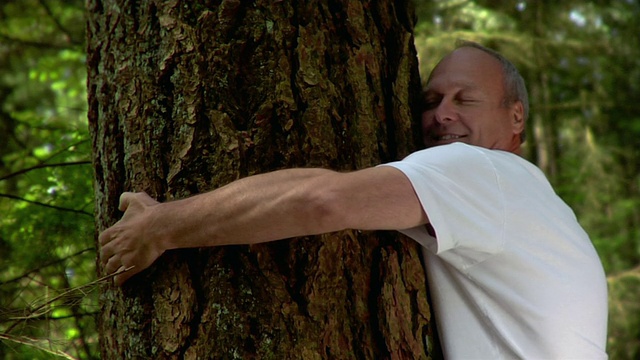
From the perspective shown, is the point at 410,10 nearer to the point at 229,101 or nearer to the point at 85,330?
the point at 229,101

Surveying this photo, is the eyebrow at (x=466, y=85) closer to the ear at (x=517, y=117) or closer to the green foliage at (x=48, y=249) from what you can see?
the ear at (x=517, y=117)

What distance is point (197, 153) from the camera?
2232 mm

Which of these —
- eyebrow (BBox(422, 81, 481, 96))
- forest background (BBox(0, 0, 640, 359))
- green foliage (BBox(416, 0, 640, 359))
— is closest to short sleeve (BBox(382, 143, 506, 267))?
eyebrow (BBox(422, 81, 481, 96))

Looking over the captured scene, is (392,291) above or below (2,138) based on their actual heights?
below

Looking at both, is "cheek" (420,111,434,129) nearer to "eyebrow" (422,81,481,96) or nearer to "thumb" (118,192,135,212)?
"eyebrow" (422,81,481,96)

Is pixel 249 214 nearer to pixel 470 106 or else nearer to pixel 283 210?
pixel 283 210

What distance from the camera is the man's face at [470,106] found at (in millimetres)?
2713

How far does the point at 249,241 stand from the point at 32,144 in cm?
390

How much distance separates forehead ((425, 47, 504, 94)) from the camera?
9.35 ft

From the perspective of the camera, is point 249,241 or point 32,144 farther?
point 32,144

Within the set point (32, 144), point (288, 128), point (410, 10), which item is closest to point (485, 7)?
point (32, 144)

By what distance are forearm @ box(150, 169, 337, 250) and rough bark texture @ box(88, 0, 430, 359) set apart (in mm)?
109

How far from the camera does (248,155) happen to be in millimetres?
2232

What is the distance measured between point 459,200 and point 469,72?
908 mm
